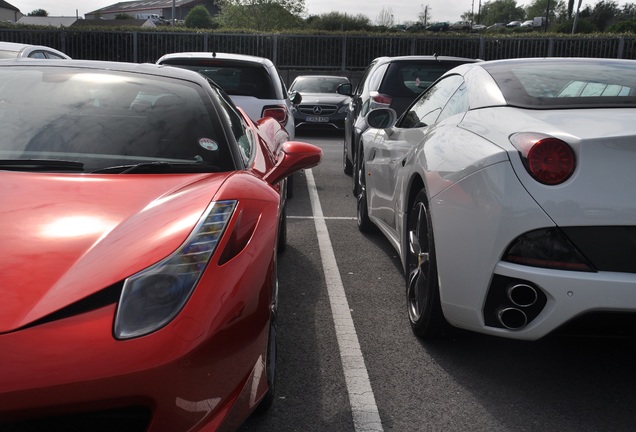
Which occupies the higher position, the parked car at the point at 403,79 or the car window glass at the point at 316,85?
the parked car at the point at 403,79

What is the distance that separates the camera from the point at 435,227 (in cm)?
→ 393

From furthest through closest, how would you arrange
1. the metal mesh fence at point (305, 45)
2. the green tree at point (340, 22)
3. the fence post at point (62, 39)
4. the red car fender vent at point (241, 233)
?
the green tree at point (340, 22) < the fence post at point (62, 39) < the metal mesh fence at point (305, 45) < the red car fender vent at point (241, 233)

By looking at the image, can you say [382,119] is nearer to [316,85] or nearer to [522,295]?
[522,295]

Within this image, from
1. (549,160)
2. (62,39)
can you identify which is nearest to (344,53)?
(62,39)

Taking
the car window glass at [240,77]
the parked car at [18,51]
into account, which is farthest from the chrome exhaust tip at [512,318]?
the parked car at [18,51]

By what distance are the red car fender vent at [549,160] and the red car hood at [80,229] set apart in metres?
1.23

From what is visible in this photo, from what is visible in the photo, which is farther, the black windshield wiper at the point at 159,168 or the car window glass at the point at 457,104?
the car window glass at the point at 457,104

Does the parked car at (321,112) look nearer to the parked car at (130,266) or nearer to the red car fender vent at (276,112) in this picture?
the red car fender vent at (276,112)

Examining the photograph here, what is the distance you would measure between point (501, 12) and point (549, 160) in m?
148

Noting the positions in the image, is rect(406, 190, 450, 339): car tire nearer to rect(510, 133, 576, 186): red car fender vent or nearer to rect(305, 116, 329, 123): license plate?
rect(510, 133, 576, 186): red car fender vent

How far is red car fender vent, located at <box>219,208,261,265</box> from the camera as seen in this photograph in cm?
271

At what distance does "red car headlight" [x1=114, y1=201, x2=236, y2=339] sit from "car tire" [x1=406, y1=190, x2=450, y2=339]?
4.99 feet

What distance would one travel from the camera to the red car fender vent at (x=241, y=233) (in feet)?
8.91

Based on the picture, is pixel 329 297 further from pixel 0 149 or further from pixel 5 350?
pixel 5 350
